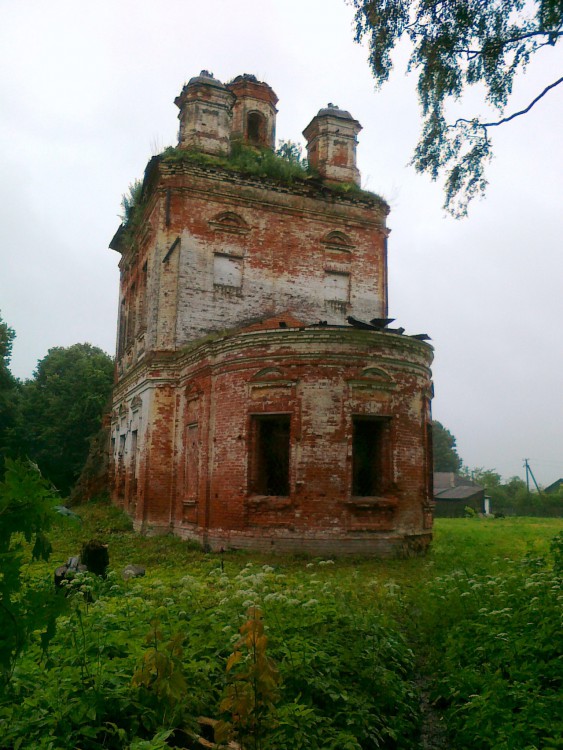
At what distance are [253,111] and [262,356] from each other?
12.7m

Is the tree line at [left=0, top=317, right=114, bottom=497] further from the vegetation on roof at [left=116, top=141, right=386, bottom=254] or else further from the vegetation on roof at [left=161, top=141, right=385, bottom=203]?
the vegetation on roof at [left=161, top=141, right=385, bottom=203]

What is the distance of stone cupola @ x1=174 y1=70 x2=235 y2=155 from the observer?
18.6 m

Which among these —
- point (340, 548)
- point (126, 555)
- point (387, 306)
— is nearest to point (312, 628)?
point (340, 548)

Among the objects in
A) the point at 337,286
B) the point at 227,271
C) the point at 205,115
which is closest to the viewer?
the point at 227,271

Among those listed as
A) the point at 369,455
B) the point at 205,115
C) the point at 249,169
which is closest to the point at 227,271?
the point at 249,169

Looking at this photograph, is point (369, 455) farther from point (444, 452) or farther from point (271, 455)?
point (444, 452)

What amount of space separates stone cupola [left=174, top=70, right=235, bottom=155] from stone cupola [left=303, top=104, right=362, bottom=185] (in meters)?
3.43

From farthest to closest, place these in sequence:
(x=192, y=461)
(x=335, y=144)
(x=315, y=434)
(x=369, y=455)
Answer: (x=335, y=144) < (x=192, y=461) < (x=369, y=455) < (x=315, y=434)

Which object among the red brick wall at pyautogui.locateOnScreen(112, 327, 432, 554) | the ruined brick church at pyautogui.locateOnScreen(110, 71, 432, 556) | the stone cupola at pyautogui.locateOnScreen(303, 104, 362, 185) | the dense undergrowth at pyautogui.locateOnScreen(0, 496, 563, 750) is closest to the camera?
the dense undergrowth at pyautogui.locateOnScreen(0, 496, 563, 750)

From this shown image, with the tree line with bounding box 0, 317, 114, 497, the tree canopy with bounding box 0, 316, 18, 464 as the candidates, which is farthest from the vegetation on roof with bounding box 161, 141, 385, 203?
the tree canopy with bounding box 0, 316, 18, 464

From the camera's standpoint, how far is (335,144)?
20.8 metres

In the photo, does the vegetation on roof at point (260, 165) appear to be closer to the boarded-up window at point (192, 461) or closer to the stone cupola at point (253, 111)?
the stone cupola at point (253, 111)

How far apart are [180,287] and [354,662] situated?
44.6 feet

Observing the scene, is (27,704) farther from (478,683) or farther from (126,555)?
(126,555)
